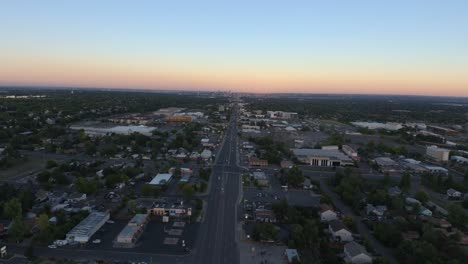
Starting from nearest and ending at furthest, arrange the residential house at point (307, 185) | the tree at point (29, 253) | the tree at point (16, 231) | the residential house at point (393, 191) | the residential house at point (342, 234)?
the tree at point (29, 253) < the tree at point (16, 231) < the residential house at point (342, 234) < the residential house at point (393, 191) < the residential house at point (307, 185)

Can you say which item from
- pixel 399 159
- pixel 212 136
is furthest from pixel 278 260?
pixel 212 136

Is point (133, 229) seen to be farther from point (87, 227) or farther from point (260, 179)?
point (260, 179)

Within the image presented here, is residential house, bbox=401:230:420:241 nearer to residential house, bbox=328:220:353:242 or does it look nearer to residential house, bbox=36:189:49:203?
residential house, bbox=328:220:353:242

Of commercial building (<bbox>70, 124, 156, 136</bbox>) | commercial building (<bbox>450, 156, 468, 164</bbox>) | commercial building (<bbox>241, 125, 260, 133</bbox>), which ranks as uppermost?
commercial building (<bbox>70, 124, 156, 136</bbox>)

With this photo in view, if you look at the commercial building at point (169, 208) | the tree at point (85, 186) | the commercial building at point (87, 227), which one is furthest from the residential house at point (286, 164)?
the commercial building at point (87, 227)

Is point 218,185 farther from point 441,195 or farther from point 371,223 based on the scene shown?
point 441,195

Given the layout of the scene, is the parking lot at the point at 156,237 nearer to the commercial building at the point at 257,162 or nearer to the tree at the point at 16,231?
the tree at the point at 16,231

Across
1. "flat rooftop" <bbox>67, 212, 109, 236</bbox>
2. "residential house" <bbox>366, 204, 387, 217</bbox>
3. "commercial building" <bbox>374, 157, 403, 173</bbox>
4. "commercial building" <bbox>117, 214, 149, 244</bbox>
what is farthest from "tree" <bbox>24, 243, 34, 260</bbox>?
"commercial building" <bbox>374, 157, 403, 173</bbox>

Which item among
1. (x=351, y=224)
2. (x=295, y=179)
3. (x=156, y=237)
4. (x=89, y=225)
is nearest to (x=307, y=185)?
(x=295, y=179)
